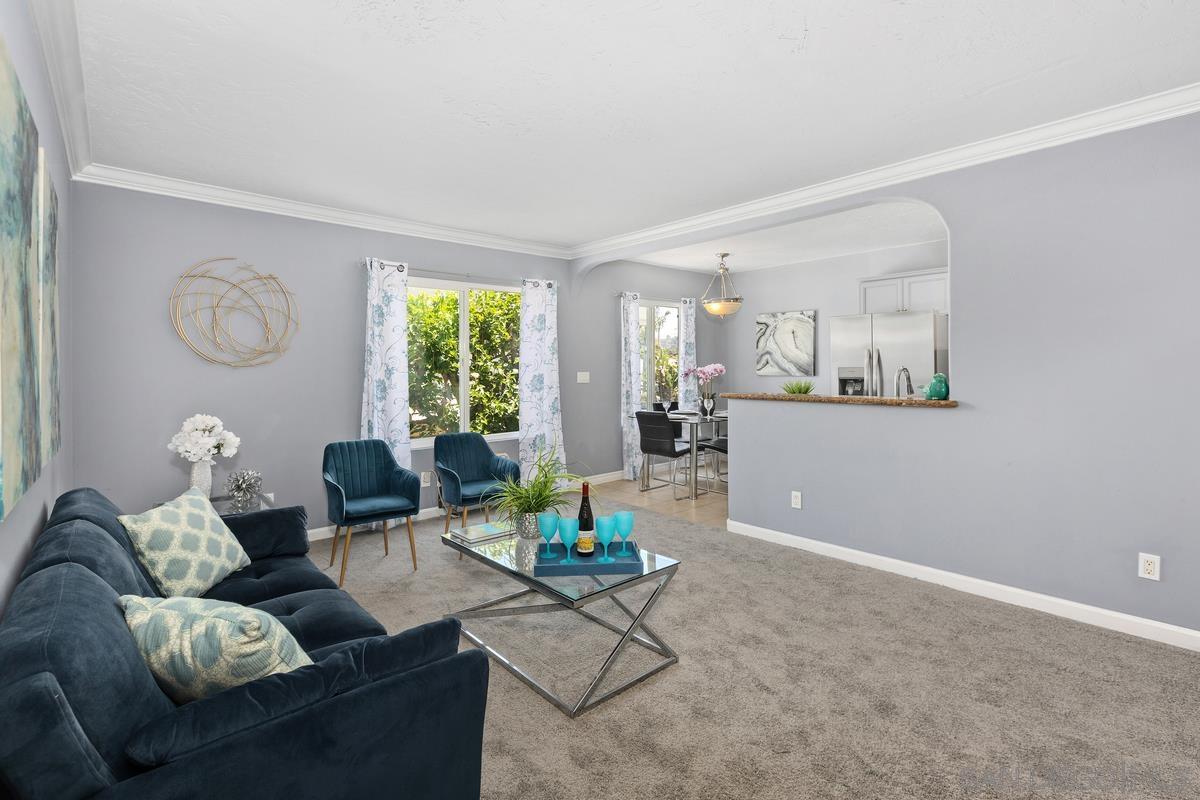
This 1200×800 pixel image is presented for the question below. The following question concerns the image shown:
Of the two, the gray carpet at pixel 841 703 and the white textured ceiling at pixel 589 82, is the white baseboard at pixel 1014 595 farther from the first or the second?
the white textured ceiling at pixel 589 82

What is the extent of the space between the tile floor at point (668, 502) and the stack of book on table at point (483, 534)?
1.72 meters

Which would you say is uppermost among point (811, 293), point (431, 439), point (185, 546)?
point (811, 293)

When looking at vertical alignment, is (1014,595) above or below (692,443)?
below

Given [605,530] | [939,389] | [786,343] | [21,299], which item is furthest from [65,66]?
[786,343]

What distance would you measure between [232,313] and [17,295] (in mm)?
2864

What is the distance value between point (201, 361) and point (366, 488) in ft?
4.49

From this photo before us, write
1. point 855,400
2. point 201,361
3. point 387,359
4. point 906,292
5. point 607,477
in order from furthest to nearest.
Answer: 1. point 607,477
2. point 906,292
3. point 387,359
4. point 201,361
5. point 855,400

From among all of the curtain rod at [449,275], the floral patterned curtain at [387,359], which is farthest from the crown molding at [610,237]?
the floral patterned curtain at [387,359]

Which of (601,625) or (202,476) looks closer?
(601,625)

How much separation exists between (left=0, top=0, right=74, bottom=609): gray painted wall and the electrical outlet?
14.0ft

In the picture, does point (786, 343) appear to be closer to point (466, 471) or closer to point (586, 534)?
point (466, 471)

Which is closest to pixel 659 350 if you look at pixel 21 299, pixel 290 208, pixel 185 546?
pixel 290 208

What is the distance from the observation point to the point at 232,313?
414cm

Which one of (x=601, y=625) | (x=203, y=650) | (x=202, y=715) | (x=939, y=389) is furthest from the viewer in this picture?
(x=939, y=389)
